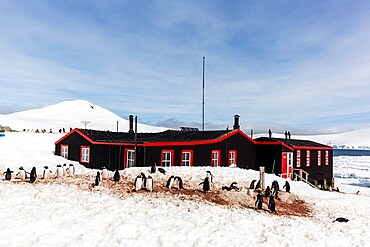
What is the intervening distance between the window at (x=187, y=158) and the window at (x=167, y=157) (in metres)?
1.07

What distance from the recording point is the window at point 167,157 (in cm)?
2570

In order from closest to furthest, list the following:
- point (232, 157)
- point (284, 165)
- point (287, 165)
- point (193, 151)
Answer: point (193, 151), point (232, 157), point (284, 165), point (287, 165)

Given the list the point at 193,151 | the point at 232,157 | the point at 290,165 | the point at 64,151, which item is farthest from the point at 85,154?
the point at 290,165

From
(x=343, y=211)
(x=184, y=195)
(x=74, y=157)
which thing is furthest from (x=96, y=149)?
(x=343, y=211)

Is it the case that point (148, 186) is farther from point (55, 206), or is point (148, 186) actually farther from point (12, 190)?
point (12, 190)

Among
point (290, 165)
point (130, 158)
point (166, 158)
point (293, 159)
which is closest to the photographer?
point (166, 158)

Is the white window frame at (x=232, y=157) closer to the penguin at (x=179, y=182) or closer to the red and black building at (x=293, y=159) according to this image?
the red and black building at (x=293, y=159)

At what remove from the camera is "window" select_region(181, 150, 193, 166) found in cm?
2634

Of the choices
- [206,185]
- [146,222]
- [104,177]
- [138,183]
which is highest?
[138,183]

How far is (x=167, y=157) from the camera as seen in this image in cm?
2586

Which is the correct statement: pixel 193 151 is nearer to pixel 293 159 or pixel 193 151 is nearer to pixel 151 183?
pixel 151 183

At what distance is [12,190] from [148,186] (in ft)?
23.6

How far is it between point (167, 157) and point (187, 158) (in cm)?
187

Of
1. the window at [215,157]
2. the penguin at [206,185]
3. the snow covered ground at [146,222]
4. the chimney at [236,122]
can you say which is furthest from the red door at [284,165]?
the penguin at [206,185]
